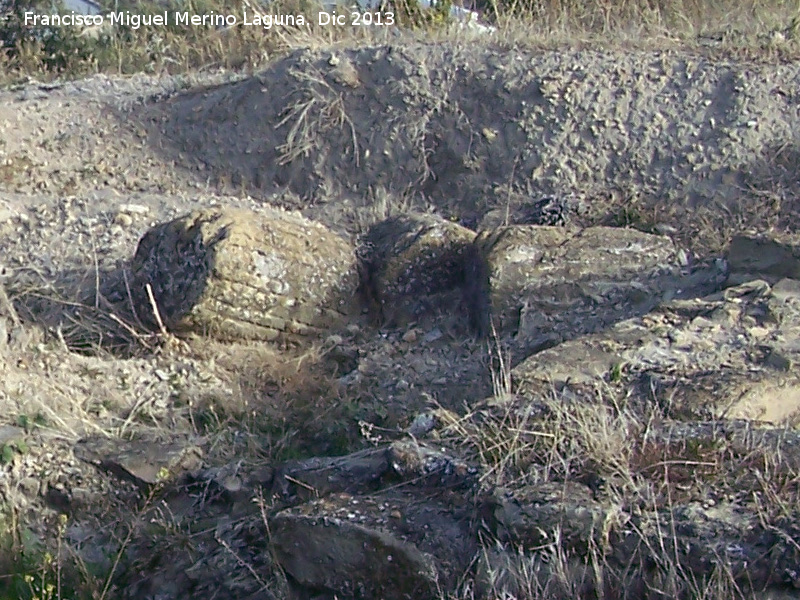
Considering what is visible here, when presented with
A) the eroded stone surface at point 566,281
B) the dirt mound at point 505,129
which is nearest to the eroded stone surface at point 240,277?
the eroded stone surface at point 566,281

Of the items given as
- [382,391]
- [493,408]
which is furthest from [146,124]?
[493,408]

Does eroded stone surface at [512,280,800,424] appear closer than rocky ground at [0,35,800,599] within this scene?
No

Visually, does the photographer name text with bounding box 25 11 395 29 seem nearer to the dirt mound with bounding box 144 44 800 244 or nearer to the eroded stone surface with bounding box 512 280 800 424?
the dirt mound with bounding box 144 44 800 244

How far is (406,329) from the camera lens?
18.7 feet

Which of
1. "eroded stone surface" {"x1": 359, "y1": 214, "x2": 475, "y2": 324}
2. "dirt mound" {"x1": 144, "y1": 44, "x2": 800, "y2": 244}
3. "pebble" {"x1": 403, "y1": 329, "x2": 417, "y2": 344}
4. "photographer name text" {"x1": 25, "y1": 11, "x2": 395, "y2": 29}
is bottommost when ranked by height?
"pebble" {"x1": 403, "y1": 329, "x2": 417, "y2": 344}

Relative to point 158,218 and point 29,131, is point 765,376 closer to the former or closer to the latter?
point 158,218

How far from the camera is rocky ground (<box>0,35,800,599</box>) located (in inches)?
118

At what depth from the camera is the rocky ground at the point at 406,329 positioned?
299cm

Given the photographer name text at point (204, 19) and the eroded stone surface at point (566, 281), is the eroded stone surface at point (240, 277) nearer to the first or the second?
the eroded stone surface at point (566, 281)

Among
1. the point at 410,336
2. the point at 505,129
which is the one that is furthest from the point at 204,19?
the point at 410,336

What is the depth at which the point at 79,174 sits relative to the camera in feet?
24.9

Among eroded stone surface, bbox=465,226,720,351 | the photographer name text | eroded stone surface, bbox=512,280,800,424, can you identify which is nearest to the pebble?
eroded stone surface, bbox=465,226,720,351

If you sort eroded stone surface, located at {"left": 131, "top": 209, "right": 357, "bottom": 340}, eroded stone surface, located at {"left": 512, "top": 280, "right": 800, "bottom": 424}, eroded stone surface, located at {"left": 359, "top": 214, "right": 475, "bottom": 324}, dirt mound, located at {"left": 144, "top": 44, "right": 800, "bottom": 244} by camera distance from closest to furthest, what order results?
eroded stone surface, located at {"left": 512, "top": 280, "right": 800, "bottom": 424} < eroded stone surface, located at {"left": 131, "top": 209, "right": 357, "bottom": 340} < eroded stone surface, located at {"left": 359, "top": 214, "right": 475, "bottom": 324} < dirt mound, located at {"left": 144, "top": 44, "right": 800, "bottom": 244}

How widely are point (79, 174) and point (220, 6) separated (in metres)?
3.64
